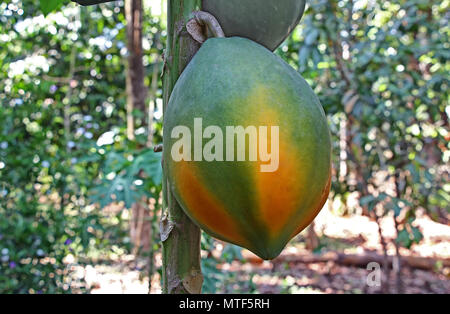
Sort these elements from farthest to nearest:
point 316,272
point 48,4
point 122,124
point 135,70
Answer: point 316,272 → point 122,124 → point 135,70 → point 48,4

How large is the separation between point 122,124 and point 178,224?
2.70 metres

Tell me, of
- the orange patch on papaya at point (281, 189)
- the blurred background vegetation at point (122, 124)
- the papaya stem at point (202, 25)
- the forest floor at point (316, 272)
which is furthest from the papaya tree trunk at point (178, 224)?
the forest floor at point (316, 272)

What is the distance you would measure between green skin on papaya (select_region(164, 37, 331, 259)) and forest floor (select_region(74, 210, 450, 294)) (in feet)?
6.71

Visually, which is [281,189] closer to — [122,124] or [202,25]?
[202,25]

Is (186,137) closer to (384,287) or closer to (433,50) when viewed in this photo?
(433,50)

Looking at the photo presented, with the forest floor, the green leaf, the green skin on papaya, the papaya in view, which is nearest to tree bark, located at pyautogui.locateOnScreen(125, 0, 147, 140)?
the forest floor

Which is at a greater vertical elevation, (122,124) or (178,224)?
(122,124)

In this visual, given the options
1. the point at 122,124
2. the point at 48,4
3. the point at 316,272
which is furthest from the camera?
the point at 316,272

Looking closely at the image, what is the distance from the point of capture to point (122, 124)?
10.4 ft

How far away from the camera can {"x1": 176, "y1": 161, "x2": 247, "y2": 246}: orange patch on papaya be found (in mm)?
502

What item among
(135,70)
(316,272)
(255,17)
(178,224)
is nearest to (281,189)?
(178,224)

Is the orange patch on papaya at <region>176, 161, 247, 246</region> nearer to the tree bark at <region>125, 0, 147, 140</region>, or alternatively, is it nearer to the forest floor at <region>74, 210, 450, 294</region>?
the forest floor at <region>74, 210, 450, 294</region>
